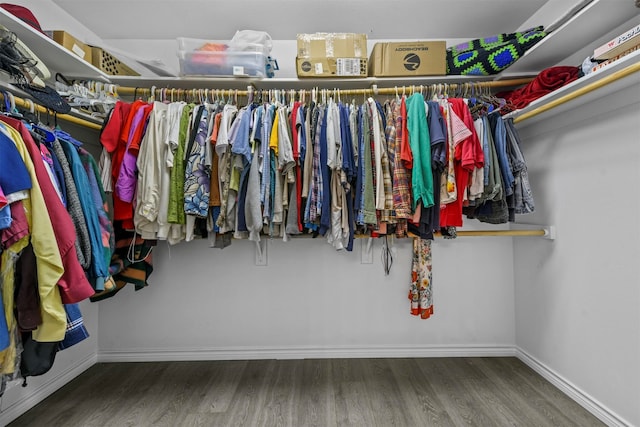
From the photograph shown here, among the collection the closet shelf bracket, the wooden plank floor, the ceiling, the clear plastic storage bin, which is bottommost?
the wooden plank floor

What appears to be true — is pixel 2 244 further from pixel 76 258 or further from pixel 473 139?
pixel 473 139

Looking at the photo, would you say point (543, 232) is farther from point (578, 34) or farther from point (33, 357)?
point (33, 357)

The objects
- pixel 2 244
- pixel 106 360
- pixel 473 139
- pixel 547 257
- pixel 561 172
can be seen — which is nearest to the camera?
pixel 2 244

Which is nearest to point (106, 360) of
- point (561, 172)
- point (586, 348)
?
point (586, 348)

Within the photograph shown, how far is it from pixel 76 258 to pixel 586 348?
2.46m

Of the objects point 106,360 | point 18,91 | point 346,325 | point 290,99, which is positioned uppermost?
point 290,99

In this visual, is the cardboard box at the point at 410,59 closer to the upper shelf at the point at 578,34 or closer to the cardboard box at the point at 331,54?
the cardboard box at the point at 331,54

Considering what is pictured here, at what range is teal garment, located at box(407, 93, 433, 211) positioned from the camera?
158 cm

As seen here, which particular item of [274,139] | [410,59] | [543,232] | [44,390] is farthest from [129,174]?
[543,232]

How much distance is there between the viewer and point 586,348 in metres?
1.62

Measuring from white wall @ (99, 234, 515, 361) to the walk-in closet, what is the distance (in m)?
0.02

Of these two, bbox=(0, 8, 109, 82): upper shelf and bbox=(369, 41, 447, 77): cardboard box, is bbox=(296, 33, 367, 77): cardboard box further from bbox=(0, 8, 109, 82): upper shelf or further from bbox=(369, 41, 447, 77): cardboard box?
bbox=(0, 8, 109, 82): upper shelf

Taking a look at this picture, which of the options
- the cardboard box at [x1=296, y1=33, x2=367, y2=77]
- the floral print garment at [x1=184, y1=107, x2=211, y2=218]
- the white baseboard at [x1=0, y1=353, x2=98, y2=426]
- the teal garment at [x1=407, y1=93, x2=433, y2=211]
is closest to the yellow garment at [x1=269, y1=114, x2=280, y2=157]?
the floral print garment at [x1=184, y1=107, x2=211, y2=218]

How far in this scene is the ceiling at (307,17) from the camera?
6.32 ft
